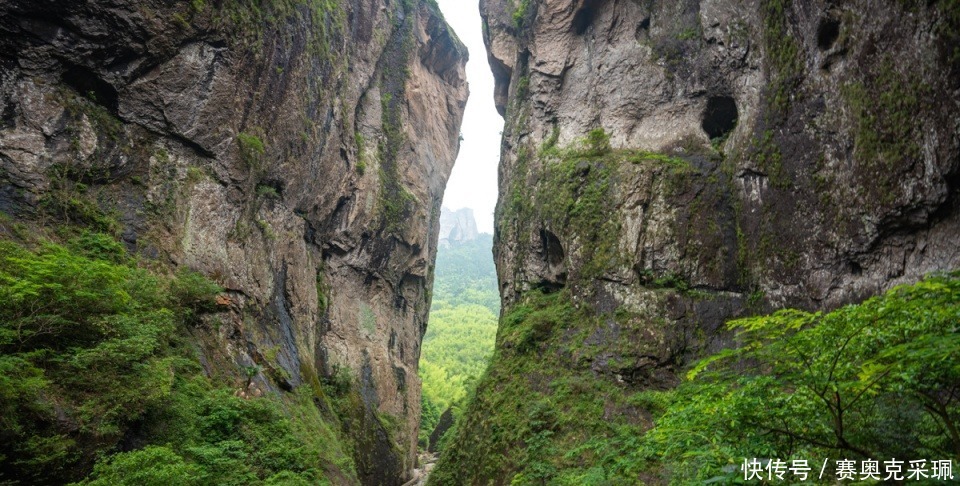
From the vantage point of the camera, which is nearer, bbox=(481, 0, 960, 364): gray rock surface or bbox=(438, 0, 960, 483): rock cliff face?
bbox=(481, 0, 960, 364): gray rock surface

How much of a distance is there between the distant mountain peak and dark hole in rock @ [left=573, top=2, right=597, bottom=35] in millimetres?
108612

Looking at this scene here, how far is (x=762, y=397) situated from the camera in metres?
4.91

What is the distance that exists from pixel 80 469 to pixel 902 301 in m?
9.64

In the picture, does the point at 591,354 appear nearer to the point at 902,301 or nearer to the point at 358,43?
the point at 902,301

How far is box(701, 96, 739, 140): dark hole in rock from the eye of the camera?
17.7 metres

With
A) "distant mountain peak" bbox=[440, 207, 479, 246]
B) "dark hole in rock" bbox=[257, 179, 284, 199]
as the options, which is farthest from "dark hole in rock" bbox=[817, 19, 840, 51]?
"distant mountain peak" bbox=[440, 207, 479, 246]

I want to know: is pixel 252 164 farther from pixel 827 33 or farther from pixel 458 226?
pixel 458 226

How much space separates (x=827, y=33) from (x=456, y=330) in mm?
56215

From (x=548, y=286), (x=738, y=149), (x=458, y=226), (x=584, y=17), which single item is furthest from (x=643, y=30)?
(x=458, y=226)

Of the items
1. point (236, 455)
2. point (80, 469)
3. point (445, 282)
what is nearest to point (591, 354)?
point (236, 455)

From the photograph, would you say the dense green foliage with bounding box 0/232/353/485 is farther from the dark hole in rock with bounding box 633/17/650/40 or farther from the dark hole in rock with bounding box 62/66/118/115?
the dark hole in rock with bounding box 633/17/650/40

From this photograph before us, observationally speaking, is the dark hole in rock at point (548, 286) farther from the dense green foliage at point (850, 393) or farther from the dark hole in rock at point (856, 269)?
the dense green foliage at point (850, 393)

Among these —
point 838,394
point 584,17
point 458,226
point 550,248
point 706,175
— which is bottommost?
point 838,394

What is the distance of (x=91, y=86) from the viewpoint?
1344 centimetres
